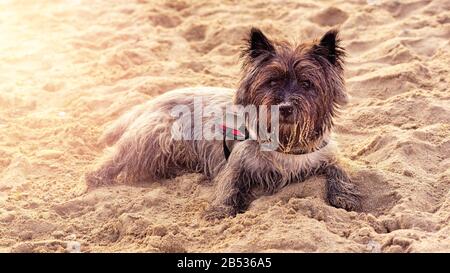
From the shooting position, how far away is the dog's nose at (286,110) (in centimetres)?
454

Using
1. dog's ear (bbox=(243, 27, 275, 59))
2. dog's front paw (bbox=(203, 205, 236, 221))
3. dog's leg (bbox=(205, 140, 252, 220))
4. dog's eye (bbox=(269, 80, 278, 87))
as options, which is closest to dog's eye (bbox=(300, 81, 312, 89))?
dog's eye (bbox=(269, 80, 278, 87))

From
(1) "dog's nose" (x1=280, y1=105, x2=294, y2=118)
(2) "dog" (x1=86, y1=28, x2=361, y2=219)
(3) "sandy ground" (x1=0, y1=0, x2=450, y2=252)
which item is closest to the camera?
(3) "sandy ground" (x1=0, y1=0, x2=450, y2=252)

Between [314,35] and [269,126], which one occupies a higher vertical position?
[314,35]

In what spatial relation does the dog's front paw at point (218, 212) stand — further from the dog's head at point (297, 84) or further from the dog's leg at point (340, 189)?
the dog's leg at point (340, 189)

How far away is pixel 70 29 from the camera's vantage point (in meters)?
9.08

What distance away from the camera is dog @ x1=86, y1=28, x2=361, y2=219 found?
4.67 metres

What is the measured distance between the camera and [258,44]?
189 inches

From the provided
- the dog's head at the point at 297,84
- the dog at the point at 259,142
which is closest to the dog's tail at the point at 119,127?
the dog at the point at 259,142

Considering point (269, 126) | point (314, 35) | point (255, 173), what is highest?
point (314, 35)

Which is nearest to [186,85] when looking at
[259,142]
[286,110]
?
[259,142]

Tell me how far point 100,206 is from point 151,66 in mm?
2963

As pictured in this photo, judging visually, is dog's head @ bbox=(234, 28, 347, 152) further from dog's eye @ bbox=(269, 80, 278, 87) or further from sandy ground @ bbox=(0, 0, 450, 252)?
sandy ground @ bbox=(0, 0, 450, 252)
